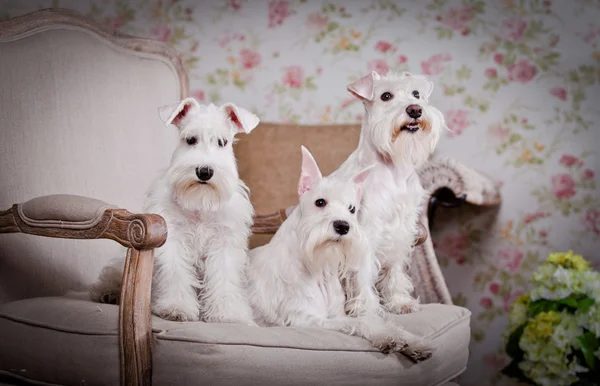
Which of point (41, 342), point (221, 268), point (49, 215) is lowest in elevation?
point (41, 342)

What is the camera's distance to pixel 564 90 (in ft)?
11.2

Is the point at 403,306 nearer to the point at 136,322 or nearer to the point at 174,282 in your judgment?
the point at 174,282

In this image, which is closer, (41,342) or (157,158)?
(41,342)

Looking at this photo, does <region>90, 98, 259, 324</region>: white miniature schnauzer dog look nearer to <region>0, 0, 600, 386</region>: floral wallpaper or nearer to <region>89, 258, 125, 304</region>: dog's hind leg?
<region>89, 258, 125, 304</region>: dog's hind leg

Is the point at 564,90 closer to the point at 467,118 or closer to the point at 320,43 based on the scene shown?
the point at 467,118

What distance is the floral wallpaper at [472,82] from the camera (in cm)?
342

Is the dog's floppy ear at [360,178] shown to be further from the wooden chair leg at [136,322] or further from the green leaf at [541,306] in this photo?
the green leaf at [541,306]

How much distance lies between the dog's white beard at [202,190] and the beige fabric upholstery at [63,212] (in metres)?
0.22

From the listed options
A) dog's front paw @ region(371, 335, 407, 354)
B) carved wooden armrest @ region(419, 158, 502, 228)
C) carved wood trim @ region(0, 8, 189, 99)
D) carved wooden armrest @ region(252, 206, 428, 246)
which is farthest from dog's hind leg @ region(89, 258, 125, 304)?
carved wooden armrest @ region(419, 158, 502, 228)

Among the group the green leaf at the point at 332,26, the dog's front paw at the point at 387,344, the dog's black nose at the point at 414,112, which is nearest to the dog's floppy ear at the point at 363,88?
the dog's black nose at the point at 414,112

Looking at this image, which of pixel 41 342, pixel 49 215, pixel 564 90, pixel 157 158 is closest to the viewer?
pixel 41 342

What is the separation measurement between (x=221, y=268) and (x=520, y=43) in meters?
2.29

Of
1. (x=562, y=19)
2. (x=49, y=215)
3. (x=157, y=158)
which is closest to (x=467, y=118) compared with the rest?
(x=562, y=19)

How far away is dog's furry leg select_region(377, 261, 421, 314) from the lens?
2273 mm
